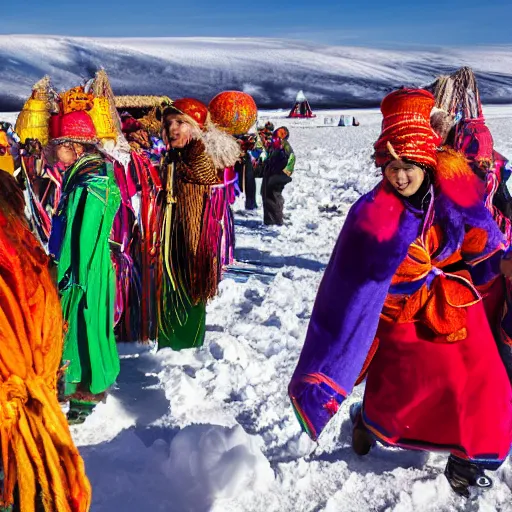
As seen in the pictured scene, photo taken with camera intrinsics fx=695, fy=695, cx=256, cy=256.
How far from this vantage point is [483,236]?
2.77 m

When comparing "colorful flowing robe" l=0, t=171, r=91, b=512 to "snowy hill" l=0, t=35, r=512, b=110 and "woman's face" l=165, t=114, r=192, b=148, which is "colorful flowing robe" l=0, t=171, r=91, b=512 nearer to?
"woman's face" l=165, t=114, r=192, b=148

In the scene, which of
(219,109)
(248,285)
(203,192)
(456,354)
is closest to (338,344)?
(456,354)

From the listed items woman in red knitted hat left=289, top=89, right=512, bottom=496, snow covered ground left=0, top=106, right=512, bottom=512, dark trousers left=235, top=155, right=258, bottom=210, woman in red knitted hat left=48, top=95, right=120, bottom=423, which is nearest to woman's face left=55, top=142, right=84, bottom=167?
woman in red knitted hat left=48, top=95, right=120, bottom=423

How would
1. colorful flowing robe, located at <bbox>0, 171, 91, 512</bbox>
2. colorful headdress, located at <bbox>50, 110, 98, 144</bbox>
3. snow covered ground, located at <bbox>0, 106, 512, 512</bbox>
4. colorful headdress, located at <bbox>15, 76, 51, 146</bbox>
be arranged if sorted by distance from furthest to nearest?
colorful headdress, located at <bbox>15, 76, 51, 146</bbox>, colorful headdress, located at <bbox>50, 110, 98, 144</bbox>, snow covered ground, located at <bbox>0, 106, 512, 512</bbox>, colorful flowing robe, located at <bbox>0, 171, 91, 512</bbox>

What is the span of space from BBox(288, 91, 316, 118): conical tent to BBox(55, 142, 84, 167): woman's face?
29.7 metres

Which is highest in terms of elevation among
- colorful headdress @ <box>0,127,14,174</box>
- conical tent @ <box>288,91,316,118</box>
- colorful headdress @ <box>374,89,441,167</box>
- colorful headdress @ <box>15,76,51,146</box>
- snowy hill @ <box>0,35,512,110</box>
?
colorful headdress @ <box>374,89,441,167</box>

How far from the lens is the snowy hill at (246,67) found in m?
24.9

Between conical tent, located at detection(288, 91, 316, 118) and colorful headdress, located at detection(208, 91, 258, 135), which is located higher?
colorful headdress, located at detection(208, 91, 258, 135)

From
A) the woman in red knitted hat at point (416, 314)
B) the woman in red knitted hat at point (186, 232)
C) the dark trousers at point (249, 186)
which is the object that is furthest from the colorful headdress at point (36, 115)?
the woman in red knitted hat at point (416, 314)

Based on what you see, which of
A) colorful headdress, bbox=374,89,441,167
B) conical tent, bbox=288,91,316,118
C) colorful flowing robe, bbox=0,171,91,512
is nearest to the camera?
colorful flowing robe, bbox=0,171,91,512

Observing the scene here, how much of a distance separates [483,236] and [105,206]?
5.48 feet

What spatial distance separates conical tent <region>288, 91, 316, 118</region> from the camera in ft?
107

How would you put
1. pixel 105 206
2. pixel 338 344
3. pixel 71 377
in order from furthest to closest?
pixel 71 377 → pixel 105 206 → pixel 338 344

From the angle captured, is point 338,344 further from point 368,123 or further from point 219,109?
point 368,123
